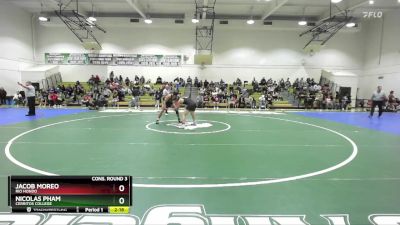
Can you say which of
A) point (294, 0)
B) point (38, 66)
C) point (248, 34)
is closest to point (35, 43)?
point (38, 66)

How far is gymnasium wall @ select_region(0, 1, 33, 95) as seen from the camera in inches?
946

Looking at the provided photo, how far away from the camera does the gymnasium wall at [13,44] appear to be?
24.0m

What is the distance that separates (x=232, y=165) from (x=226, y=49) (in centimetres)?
2439

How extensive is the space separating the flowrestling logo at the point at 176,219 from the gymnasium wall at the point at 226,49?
25766 millimetres

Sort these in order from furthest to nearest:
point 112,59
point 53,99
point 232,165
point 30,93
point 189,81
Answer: point 112,59, point 189,81, point 53,99, point 30,93, point 232,165

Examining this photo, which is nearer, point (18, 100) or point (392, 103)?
point (392, 103)

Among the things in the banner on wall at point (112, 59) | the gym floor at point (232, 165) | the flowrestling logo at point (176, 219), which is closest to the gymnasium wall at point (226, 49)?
the banner on wall at point (112, 59)

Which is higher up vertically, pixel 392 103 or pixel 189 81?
pixel 189 81

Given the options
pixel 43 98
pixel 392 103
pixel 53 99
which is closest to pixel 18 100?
pixel 43 98

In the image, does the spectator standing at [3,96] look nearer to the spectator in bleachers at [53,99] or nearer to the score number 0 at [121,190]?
the spectator in bleachers at [53,99]

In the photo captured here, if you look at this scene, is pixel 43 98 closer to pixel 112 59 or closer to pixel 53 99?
pixel 53 99

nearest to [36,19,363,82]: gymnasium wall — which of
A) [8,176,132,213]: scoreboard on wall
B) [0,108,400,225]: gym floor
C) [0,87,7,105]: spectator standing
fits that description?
[0,87,7,105]: spectator standing

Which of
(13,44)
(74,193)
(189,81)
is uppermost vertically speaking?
(13,44)

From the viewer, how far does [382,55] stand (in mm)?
26266
